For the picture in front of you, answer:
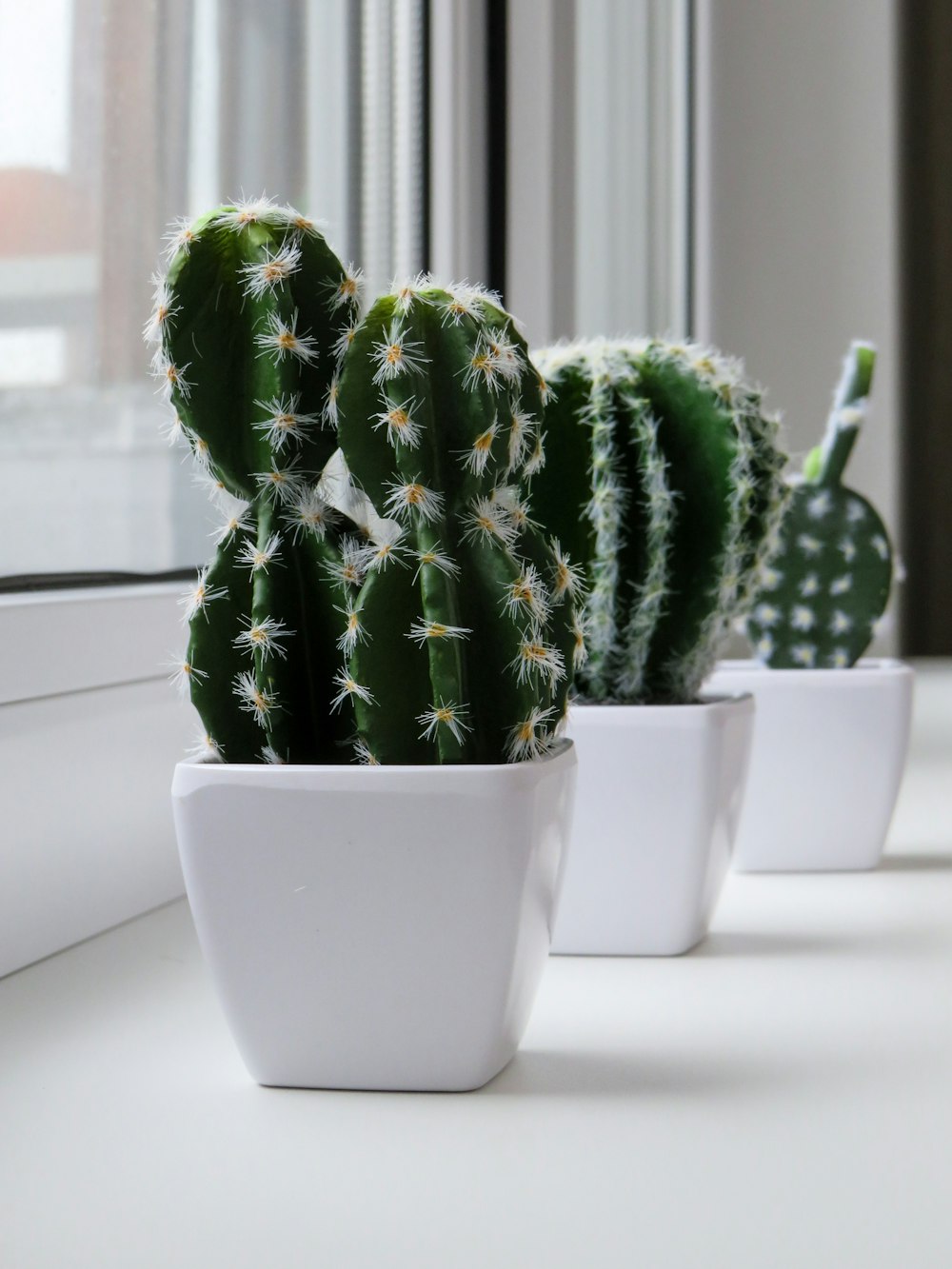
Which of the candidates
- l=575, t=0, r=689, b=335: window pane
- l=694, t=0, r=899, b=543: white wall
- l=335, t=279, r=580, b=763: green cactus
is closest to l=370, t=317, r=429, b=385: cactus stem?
l=335, t=279, r=580, b=763: green cactus

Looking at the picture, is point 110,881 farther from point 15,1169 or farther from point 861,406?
point 861,406

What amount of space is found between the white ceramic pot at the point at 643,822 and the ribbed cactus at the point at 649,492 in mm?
41

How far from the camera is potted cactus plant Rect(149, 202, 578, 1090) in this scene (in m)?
0.46

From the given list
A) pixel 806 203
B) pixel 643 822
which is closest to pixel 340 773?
pixel 643 822

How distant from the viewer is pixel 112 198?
2.86 feet

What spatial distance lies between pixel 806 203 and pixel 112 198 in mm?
2196

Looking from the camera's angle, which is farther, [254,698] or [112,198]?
[112,198]

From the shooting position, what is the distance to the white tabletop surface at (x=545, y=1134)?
1.21 ft

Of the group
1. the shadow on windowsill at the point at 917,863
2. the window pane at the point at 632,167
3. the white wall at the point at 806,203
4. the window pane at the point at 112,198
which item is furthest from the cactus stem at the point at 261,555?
the white wall at the point at 806,203

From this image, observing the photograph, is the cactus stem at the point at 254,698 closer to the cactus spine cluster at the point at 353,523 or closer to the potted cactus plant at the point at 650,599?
the cactus spine cluster at the point at 353,523

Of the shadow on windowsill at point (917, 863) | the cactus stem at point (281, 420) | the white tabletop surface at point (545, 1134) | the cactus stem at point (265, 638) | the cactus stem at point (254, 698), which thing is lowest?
the shadow on windowsill at point (917, 863)

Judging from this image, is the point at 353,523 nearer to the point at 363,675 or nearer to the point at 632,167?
the point at 363,675

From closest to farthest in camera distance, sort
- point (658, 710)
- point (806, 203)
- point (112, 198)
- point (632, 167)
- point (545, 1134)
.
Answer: point (545, 1134) < point (658, 710) < point (112, 198) < point (632, 167) < point (806, 203)

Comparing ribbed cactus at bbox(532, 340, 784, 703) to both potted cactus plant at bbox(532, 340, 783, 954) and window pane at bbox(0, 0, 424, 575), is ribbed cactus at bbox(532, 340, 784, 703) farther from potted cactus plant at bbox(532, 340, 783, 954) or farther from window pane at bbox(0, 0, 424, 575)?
window pane at bbox(0, 0, 424, 575)
